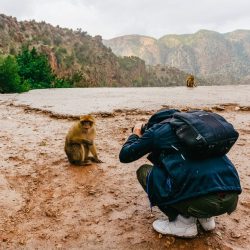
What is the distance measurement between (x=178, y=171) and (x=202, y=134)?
0.41 metres

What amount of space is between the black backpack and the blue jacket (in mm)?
76

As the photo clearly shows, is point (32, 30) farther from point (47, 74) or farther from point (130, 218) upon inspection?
point (130, 218)

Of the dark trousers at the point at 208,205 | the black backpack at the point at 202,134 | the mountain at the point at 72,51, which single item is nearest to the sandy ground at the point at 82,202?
the dark trousers at the point at 208,205

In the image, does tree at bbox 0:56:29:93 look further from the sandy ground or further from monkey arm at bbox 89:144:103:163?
monkey arm at bbox 89:144:103:163

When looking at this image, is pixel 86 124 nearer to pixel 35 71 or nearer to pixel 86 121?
pixel 86 121

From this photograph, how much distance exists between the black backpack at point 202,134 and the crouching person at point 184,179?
8 cm

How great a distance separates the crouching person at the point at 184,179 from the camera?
331cm

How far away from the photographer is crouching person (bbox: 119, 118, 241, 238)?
331 centimetres

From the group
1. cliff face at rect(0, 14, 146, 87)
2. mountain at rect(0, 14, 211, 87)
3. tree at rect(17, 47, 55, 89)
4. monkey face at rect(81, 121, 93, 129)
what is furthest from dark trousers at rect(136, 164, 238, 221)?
cliff face at rect(0, 14, 146, 87)

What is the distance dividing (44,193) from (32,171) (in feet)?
3.15

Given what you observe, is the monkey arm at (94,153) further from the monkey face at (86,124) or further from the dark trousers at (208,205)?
the dark trousers at (208,205)

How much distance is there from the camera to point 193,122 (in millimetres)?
3209

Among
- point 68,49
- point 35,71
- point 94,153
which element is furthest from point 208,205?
point 68,49

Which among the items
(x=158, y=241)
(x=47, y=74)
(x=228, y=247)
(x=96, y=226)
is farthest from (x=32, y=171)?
(x=47, y=74)
